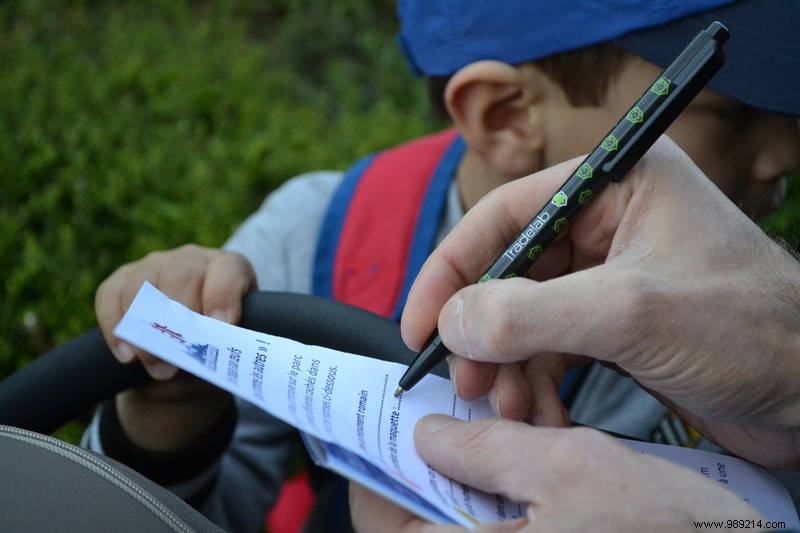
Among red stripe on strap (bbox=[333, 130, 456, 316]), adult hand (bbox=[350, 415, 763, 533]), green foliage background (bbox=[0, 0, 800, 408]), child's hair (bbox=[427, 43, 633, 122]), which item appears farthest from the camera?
green foliage background (bbox=[0, 0, 800, 408])

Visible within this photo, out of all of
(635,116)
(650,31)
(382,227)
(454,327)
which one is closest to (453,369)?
(454,327)

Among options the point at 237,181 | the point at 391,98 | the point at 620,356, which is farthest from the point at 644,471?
the point at 391,98

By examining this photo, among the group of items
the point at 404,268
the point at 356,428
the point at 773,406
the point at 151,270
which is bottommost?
the point at 404,268

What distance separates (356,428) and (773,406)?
1.39ft

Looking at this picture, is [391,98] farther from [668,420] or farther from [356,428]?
[356,428]

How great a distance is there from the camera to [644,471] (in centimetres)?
65

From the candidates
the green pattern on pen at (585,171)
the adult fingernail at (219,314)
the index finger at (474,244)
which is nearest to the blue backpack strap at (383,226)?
the adult fingernail at (219,314)

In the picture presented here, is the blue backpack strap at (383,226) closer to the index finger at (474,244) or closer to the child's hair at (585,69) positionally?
the child's hair at (585,69)

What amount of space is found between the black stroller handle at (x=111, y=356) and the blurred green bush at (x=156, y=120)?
1.00 meters

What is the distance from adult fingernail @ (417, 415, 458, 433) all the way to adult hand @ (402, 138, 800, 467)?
0.18 feet

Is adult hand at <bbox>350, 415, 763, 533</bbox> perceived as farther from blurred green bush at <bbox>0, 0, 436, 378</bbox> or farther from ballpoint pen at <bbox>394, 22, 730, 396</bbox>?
blurred green bush at <bbox>0, 0, 436, 378</bbox>

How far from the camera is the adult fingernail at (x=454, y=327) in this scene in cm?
77

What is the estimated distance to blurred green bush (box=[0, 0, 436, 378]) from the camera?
213 cm

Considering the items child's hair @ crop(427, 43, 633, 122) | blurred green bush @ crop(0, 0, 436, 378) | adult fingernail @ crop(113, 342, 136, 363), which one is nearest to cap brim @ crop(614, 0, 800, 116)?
child's hair @ crop(427, 43, 633, 122)
